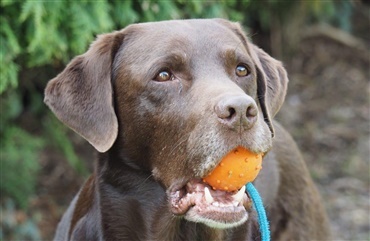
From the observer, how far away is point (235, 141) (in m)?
3.39

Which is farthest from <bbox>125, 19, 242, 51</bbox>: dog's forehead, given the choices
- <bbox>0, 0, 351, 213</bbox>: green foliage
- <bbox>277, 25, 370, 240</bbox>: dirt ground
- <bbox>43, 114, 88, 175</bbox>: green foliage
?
<bbox>277, 25, 370, 240</bbox>: dirt ground

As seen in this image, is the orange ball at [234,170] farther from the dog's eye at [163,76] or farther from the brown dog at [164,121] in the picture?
the dog's eye at [163,76]

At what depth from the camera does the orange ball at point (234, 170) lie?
3.47 metres

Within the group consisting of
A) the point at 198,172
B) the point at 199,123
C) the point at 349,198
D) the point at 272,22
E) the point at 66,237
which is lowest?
the point at 349,198

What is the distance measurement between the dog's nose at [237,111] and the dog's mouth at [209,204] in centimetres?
39

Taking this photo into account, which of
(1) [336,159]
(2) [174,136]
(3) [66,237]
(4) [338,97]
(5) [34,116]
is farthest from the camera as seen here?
(4) [338,97]

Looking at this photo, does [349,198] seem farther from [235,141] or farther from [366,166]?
[235,141]

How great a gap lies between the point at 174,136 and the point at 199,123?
0.71 ft

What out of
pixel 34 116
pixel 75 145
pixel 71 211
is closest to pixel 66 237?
pixel 71 211

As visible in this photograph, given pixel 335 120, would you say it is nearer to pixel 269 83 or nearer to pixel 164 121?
pixel 269 83

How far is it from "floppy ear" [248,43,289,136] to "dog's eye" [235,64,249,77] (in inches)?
7.4

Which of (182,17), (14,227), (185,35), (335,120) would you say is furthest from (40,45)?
(335,120)

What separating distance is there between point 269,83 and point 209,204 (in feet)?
3.07

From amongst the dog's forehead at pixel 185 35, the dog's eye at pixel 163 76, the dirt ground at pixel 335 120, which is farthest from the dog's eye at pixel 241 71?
the dirt ground at pixel 335 120
